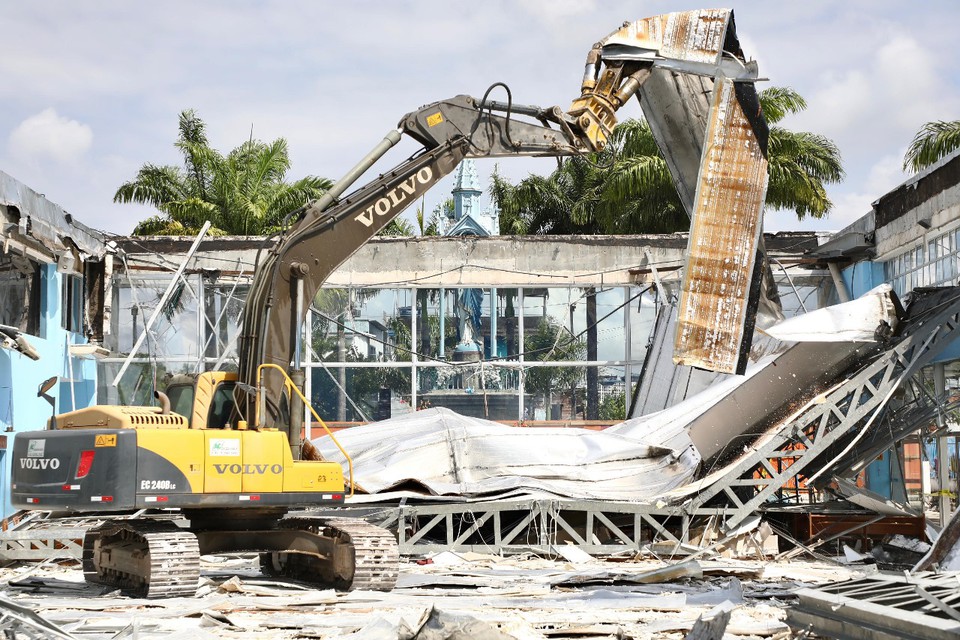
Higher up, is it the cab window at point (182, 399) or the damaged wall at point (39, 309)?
the damaged wall at point (39, 309)

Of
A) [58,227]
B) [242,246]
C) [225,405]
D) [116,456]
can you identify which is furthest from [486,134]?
[242,246]

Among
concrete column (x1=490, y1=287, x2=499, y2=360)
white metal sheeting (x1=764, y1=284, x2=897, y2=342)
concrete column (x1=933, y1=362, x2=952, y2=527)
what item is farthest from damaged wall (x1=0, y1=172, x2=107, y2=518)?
concrete column (x1=933, y1=362, x2=952, y2=527)

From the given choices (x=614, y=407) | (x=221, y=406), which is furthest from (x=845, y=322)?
(x=614, y=407)

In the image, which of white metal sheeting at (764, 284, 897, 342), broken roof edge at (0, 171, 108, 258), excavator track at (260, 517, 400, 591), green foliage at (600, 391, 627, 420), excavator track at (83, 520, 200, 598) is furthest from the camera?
green foliage at (600, 391, 627, 420)

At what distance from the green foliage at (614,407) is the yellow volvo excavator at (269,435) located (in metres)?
12.7

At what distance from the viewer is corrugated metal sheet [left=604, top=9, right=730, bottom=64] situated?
15.8 metres

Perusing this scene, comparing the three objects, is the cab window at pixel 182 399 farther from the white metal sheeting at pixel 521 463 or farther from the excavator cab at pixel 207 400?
the white metal sheeting at pixel 521 463

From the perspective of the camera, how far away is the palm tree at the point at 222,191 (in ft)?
134

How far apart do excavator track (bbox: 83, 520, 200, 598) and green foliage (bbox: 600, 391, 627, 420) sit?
15360 millimetres

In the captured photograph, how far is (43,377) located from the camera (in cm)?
2212

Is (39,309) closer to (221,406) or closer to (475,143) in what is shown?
(221,406)

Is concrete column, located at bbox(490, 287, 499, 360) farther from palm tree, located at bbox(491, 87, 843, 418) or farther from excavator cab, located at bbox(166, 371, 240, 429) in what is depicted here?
excavator cab, located at bbox(166, 371, 240, 429)

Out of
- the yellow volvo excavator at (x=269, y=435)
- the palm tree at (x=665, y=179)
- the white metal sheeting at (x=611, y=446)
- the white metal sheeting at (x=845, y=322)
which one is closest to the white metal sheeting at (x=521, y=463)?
the white metal sheeting at (x=611, y=446)

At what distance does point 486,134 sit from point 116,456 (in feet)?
19.9
